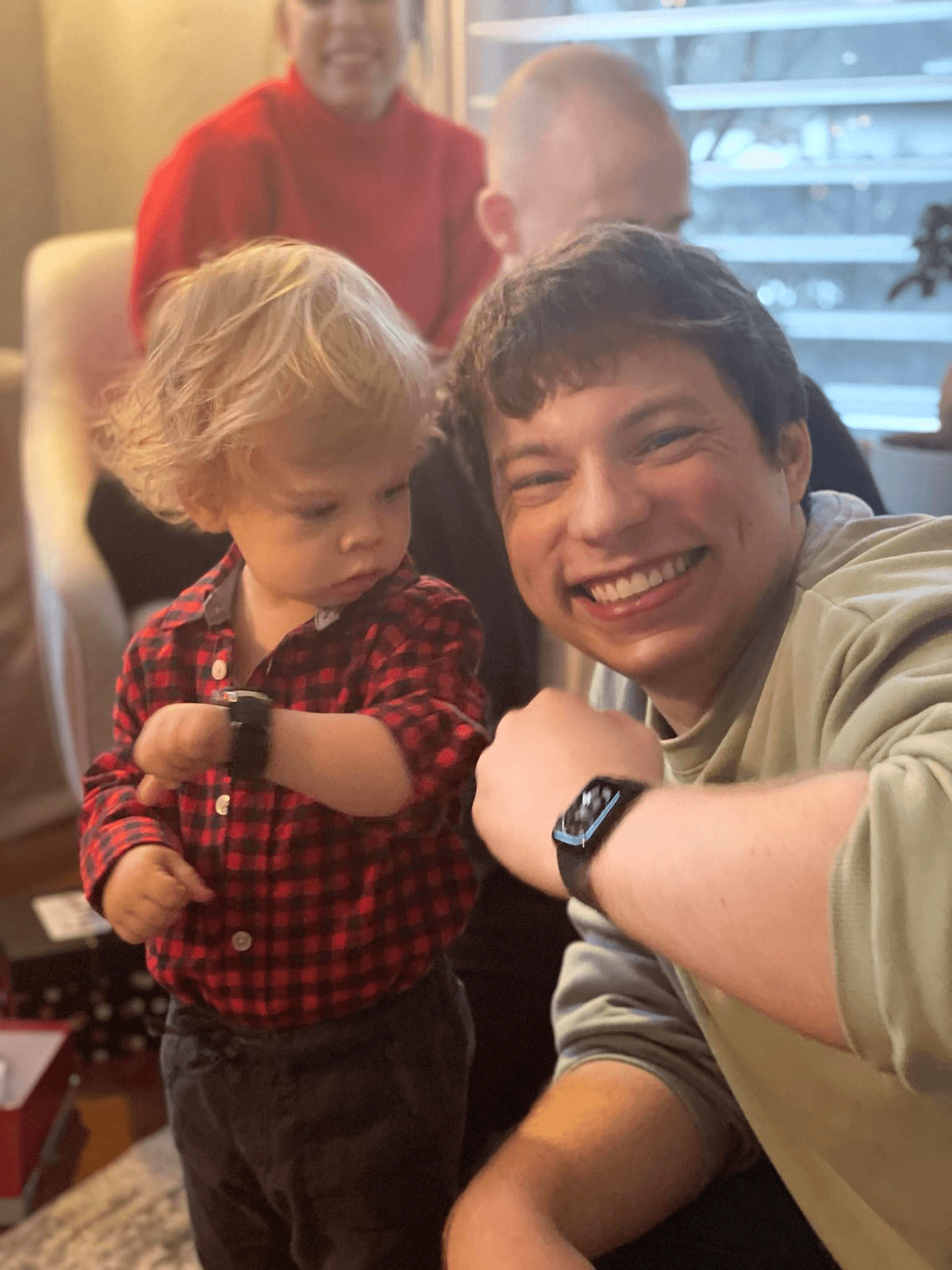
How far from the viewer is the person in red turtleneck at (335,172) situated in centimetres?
82

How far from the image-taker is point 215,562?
19.7 inches

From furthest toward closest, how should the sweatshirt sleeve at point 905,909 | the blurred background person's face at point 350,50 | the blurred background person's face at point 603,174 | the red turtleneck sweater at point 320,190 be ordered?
1. the blurred background person's face at point 350,50
2. the red turtleneck sweater at point 320,190
3. the blurred background person's face at point 603,174
4. the sweatshirt sleeve at point 905,909

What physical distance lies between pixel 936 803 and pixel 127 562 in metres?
0.46

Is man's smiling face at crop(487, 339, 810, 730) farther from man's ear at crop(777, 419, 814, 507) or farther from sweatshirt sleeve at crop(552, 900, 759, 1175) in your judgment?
sweatshirt sleeve at crop(552, 900, 759, 1175)

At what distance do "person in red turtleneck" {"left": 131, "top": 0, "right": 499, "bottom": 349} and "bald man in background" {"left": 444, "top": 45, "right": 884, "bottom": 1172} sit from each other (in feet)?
0.16

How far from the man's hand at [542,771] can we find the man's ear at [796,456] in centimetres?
12

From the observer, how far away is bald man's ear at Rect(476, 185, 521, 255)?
73cm

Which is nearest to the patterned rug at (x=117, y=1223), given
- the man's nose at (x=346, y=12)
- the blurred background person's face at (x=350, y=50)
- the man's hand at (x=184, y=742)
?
the man's hand at (x=184, y=742)

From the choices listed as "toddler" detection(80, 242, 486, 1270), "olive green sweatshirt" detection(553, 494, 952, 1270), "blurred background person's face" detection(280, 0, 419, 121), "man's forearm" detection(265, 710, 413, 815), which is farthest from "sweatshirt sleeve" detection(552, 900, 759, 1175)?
"blurred background person's face" detection(280, 0, 419, 121)

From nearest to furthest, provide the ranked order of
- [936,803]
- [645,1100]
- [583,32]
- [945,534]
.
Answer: [936,803] < [945,534] < [645,1100] < [583,32]

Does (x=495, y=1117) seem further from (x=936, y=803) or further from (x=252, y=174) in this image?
(x=252, y=174)

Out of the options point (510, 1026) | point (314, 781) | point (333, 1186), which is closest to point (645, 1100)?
point (510, 1026)

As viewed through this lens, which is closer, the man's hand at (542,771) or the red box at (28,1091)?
the man's hand at (542,771)

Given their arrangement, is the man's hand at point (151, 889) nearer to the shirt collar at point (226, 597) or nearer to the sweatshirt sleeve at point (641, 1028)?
the shirt collar at point (226, 597)
